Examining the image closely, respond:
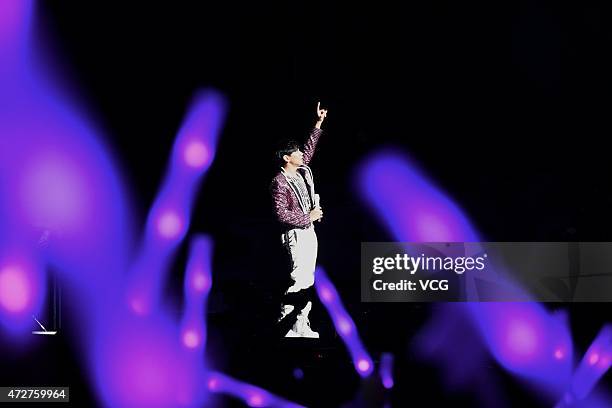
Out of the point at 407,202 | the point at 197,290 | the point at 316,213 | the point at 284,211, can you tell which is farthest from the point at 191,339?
the point at 407,202

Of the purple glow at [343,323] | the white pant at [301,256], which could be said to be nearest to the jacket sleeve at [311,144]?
the white pant at [301,256]

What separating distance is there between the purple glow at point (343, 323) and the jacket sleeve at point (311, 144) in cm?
69

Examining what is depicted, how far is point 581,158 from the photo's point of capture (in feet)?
13.3

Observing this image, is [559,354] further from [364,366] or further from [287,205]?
[287,205]

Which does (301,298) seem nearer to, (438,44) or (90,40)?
(438,44)

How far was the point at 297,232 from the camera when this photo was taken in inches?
151

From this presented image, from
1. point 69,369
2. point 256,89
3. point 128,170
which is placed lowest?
point 69,369

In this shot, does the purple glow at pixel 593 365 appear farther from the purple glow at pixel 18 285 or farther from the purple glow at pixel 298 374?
the purple glow at pixel 18 285

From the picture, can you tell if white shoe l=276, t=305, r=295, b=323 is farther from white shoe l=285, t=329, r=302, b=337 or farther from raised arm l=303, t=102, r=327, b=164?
raised arm l=303, t=102, r=327, b=164

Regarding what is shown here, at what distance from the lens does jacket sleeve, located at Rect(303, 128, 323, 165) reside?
3.96m

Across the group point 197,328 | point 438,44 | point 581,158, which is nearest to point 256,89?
point 438,44

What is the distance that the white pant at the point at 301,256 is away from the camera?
150 inches

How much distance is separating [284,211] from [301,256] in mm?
293

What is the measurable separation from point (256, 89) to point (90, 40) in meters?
1.08
